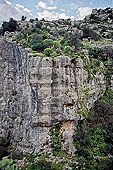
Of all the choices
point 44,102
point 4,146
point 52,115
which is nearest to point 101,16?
point 44,102

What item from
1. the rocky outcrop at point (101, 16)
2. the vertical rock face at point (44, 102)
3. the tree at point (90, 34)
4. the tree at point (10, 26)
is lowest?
the vertical rock face at point (44, 102)

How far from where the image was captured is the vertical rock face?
20844 mm

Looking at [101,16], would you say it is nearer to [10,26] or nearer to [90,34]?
[90,34]

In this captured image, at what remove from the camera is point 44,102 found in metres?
20.8

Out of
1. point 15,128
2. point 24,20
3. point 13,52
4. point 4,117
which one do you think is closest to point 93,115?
point 15,128

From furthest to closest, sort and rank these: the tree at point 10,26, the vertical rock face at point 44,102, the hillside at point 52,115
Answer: the tree at point 10,26, the vertical rock face at point 44,102, the hillside at point 52,115

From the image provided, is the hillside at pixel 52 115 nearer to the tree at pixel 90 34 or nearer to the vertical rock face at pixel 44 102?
the vertical rock face at pixel 44 102

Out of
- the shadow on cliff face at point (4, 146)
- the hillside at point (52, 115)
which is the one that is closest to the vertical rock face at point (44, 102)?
the hillside at point (52, 115)

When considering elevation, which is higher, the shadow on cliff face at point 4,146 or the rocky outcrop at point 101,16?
the rocky outcrop at point 101,16

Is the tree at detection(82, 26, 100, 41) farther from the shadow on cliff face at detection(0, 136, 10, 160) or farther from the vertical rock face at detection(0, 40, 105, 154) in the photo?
the shadow on cliff face at detection(0, 136, 10, 160)

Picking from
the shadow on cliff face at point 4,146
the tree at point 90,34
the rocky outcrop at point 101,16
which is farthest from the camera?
the rocky outcrop at point 101,16

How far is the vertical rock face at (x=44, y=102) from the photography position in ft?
68.4

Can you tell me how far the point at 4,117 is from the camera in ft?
81.6

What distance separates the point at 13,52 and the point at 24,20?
33.9 metres
